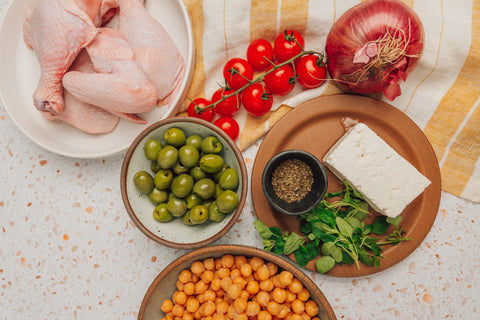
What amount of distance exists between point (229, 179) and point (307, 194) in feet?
0.95

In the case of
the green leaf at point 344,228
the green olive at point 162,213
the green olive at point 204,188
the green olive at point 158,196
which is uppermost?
the green olive at point 204,188

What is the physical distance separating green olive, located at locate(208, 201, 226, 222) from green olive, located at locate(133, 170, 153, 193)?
205 millimetres

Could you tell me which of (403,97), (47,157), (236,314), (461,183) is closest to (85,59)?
(47,157)

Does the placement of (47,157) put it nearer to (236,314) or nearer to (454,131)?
(236,314)

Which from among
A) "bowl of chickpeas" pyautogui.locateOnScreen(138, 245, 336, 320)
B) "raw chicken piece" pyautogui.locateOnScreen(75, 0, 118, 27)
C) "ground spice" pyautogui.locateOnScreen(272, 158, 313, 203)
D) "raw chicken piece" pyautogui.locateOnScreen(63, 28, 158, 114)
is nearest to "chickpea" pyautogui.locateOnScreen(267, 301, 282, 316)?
"bowl of chickpeas" pyautogui.locateOnScreen(138, 245, 336, 320)

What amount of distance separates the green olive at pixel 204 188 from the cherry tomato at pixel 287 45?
19.5 inches

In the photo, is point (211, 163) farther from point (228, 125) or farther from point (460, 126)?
point (460, 126)

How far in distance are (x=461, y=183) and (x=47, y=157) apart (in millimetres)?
1541

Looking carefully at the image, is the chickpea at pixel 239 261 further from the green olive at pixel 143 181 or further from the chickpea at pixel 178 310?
the green olive at pixel 143 181

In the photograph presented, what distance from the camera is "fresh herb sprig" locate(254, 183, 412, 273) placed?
1.08 metres

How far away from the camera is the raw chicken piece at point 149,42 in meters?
1.10

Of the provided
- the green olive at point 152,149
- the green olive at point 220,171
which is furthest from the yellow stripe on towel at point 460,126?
the green olive at point 152,149

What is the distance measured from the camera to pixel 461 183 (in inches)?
46.2

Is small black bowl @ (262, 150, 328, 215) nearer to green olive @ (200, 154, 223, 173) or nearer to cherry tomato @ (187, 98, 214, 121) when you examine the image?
green olive @ (200, 154, 223, 173)
